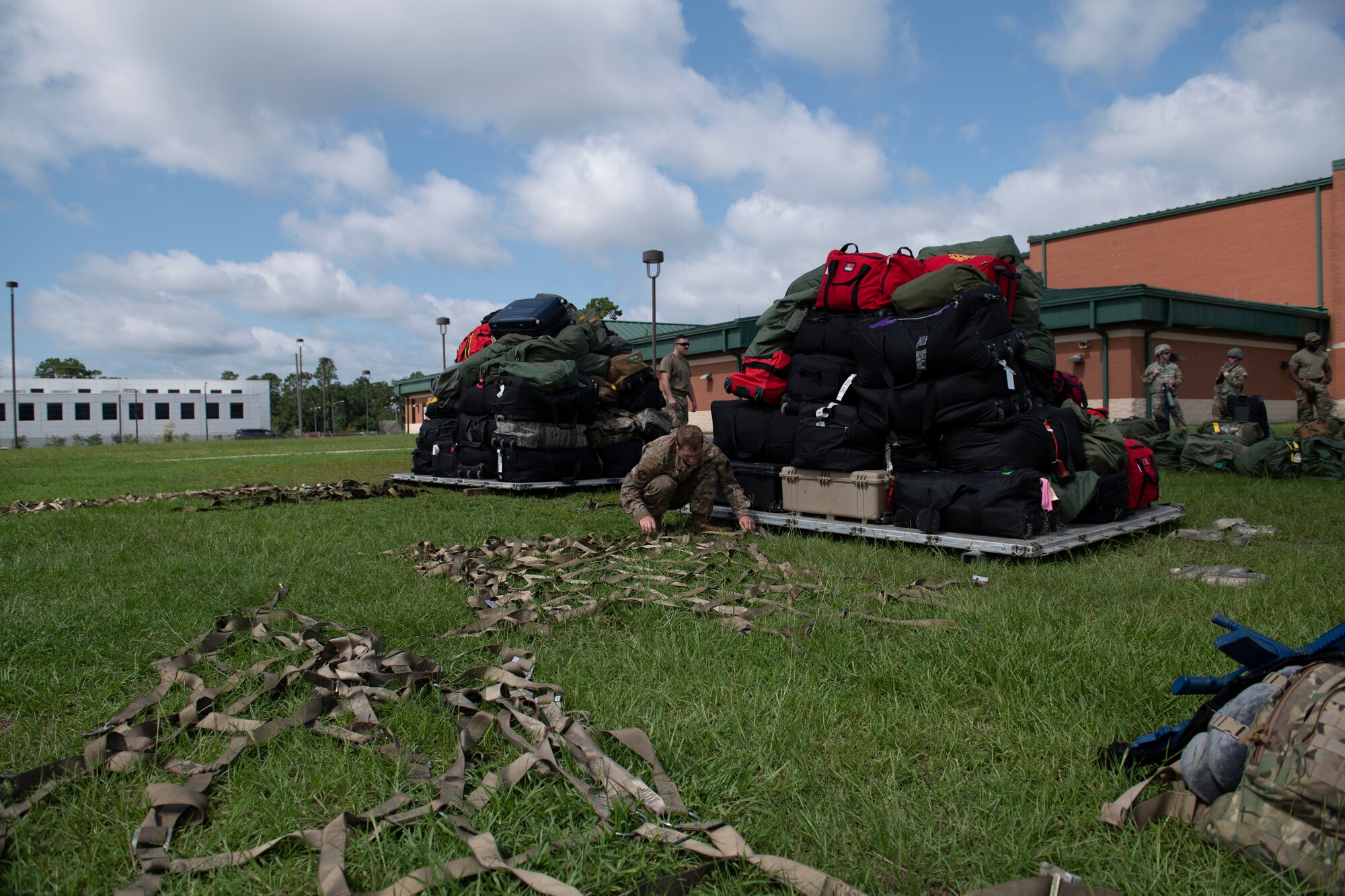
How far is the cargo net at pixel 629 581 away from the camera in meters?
4.22

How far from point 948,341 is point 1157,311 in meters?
22.2

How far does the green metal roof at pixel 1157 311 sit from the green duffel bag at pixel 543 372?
60.6 feet

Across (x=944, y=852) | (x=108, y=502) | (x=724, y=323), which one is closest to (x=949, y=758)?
(x=944, y=852)

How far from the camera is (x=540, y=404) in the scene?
35.3 ft

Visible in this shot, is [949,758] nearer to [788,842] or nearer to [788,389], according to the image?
[788,842]

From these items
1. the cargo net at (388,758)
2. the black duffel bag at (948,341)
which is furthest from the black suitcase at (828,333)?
the cargo net at (388,758)

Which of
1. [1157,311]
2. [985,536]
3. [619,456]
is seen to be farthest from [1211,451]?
[1157,311]

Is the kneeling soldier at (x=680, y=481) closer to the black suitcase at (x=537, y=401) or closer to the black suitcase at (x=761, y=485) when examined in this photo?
the black suitcase at (x=761, y=485)

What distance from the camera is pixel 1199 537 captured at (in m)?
6.68

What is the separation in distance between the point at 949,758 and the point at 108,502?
11.1 m

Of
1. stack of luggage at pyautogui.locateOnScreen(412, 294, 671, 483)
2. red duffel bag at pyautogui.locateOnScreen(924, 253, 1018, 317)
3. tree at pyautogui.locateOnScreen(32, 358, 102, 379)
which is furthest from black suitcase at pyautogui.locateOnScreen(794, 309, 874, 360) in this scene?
tree at pyautogui.locateOnScreen(32, 358, 102, 379)

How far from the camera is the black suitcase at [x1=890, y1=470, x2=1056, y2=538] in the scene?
5.92 m

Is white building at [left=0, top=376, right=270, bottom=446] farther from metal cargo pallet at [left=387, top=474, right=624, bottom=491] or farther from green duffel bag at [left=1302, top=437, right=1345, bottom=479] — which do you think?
green duffel bag at [left=1302, top=437, right=1345, bottom=479]

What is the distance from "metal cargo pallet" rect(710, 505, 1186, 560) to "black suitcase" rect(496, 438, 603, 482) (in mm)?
3652
